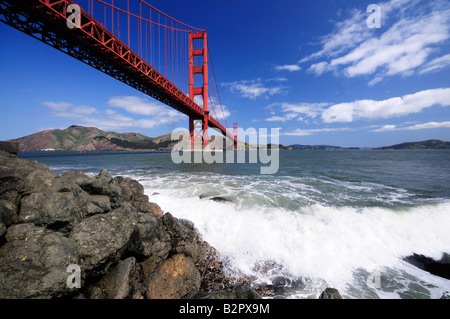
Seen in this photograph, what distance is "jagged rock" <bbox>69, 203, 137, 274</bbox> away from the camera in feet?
7.81

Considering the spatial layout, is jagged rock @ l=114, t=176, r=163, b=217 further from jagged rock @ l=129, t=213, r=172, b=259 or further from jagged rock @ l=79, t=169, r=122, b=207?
jagged rock @ l=129, t=213, r=172, b=259

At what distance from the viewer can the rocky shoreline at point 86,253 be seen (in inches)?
78.2

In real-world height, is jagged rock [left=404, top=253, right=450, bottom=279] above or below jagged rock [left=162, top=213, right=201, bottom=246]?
below

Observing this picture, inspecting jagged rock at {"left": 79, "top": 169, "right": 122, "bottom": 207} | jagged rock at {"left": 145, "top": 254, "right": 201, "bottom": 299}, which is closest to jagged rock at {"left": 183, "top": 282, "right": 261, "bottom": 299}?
jagged rock at {"left": 145, "top": 254, "right": 201, "bottom": 299}

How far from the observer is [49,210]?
2633 mm

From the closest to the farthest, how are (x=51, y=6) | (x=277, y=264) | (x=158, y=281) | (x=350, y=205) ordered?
1. (x=158, y=281)
2. (x=277, y=264)
3. (x=350, y=205)
4. (x=51, y=6)

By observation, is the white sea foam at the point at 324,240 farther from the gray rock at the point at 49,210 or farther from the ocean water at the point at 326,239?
the gray rock at the point at 49,210

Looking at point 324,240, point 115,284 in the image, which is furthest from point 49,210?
point 324,240

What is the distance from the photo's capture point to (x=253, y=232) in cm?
410

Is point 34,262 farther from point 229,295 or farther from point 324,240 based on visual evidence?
point 324,240
